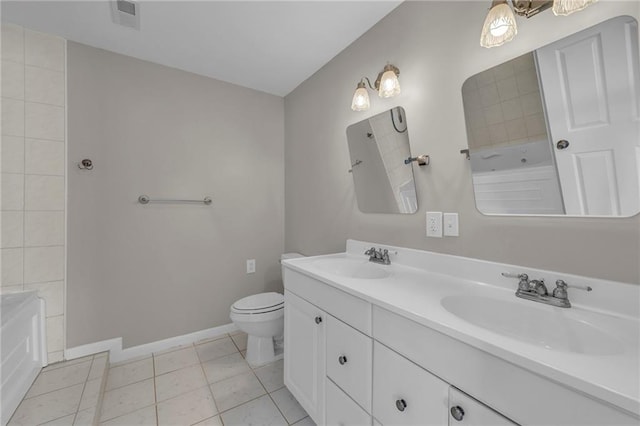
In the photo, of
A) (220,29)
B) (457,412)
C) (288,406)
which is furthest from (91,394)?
(220,29)

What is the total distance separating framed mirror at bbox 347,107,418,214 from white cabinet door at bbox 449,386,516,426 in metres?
0.85

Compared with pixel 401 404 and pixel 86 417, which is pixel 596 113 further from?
pixel 86 417

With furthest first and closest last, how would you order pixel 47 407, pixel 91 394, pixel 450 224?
pixel 91 394 < pixel 47 407 < pixel 450 224

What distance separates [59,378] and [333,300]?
1742 mm

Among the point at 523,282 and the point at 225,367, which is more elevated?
the point at 523,282

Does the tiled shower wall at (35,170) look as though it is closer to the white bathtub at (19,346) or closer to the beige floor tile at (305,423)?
the white bathtub at (19,346)

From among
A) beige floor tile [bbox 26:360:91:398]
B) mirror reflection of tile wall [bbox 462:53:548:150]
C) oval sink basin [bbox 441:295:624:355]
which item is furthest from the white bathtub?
mirror reflection of tile wall [bbox 462:53:548:150]

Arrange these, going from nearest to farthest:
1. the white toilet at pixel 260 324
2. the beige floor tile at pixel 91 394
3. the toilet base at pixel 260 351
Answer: the beige floor tile at pixel 91 394, the white toilet at pixel 260 324, the toilet base at pixel 260 351

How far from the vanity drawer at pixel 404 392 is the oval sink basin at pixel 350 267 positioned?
0.53m

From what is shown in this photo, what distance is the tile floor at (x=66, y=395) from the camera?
3.99 feet

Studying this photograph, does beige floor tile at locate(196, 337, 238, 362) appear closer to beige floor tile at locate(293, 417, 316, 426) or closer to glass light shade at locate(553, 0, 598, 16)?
Result: beige floor tile at locate(293, 417, 316, 426)

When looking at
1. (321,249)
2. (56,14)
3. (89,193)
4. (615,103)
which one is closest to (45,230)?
(89,193)

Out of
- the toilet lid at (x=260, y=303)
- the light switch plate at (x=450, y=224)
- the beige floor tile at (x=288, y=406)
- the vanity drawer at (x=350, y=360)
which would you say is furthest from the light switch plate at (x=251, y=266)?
the light switch plate at (x=450, y=224)

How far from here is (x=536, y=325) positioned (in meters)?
0.81
